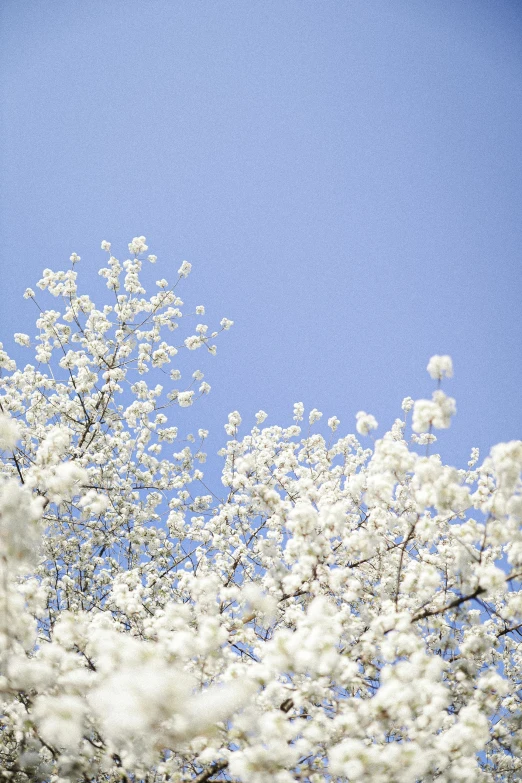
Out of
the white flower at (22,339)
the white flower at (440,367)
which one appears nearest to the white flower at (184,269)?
the white flower at (22,339)

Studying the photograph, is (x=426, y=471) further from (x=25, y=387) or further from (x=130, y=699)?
(x=25, y=387)

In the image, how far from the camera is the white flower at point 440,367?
383cm

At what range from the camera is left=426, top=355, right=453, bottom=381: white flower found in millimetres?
3828

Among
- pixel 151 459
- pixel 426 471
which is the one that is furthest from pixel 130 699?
pixel 151 459

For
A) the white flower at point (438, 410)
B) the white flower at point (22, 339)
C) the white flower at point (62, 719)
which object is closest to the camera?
the white flower at point (62, 719)

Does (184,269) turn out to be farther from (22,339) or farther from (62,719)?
(62,719)

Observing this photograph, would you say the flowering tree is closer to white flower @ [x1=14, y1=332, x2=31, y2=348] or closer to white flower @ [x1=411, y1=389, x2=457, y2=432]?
white flower @ [x1=411, y1=389, x2=457, y2=432]

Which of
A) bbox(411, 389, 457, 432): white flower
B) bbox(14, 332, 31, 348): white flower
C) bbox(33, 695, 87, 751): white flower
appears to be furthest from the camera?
bbox(14, 332, 31, 348): white flower

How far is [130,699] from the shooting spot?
6.00ft

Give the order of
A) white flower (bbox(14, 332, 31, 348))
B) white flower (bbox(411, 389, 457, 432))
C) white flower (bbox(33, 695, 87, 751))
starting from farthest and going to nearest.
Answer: white flower (bbox(14, 332, 31, 348)) → white flower (bbox(411, 389, 457, 432)) → white flower (bbox(33, 695, 87, 751))

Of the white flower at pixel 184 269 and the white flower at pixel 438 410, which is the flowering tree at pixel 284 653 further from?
the white flower at pixel 184 269

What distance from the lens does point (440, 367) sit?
387 centimetres

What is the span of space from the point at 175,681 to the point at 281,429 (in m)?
8.93

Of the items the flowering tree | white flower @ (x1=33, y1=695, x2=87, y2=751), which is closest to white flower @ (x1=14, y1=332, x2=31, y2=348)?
the flowering tree
